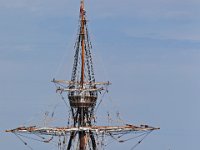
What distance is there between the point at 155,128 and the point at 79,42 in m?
14.8

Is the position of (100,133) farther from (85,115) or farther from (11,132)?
(11,132)

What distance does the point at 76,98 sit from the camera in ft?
387

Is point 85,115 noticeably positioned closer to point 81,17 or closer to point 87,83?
point 87,83

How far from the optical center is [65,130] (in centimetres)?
11750

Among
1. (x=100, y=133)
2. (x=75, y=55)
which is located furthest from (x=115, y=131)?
(x=75, y=55)

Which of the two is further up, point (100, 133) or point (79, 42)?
point (79, 42)

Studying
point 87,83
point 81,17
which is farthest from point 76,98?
point 81,17

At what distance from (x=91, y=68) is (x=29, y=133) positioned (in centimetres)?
1159

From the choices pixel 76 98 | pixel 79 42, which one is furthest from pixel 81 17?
pixel 76 98

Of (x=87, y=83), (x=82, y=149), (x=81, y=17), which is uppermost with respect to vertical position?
(x=81, y=17)

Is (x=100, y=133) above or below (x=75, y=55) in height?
below

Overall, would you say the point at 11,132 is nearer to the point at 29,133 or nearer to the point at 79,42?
the point at 29,133

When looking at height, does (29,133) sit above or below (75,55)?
below

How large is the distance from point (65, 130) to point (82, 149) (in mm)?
3274
